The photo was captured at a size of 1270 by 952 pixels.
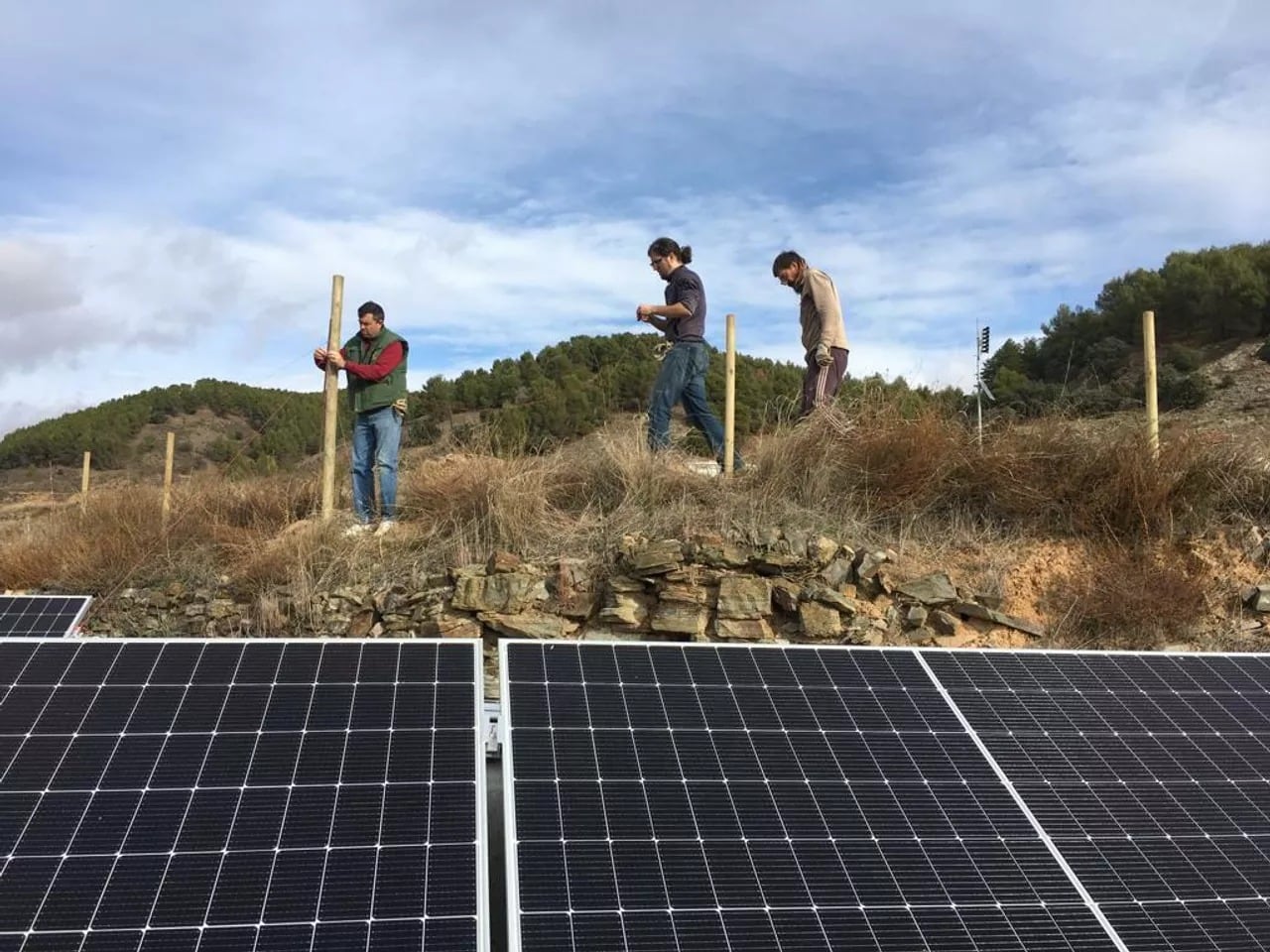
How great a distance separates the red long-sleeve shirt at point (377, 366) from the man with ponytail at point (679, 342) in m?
2.23

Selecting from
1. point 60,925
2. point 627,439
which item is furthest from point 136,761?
point 627,439

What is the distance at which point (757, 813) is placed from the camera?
10.7 feet

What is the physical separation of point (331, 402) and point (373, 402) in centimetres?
35

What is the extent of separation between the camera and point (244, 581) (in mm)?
7688

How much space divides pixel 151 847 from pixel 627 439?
6051 millimetres

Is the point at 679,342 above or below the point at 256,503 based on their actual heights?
above

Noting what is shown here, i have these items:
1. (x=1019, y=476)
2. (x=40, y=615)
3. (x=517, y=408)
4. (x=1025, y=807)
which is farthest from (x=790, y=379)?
(x=1025, y=807)

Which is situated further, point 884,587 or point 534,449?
point 534,449

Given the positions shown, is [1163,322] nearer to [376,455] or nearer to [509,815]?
[376,455]

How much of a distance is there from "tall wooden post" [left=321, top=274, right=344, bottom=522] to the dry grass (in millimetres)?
310

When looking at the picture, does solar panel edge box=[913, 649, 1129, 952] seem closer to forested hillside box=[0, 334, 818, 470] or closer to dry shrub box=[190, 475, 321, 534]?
forested hillside box=[0, 334, 818, 470]

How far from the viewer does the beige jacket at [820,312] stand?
8758mm

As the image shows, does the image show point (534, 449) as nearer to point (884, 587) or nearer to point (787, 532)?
point (787, 532)

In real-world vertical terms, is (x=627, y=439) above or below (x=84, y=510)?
above
